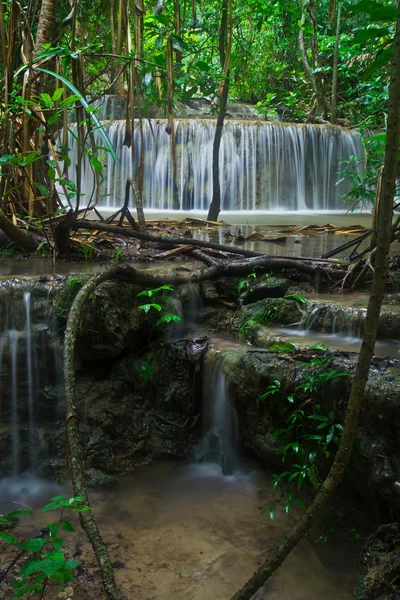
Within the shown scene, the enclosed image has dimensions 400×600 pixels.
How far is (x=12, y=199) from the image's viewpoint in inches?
218

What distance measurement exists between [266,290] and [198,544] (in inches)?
93.0

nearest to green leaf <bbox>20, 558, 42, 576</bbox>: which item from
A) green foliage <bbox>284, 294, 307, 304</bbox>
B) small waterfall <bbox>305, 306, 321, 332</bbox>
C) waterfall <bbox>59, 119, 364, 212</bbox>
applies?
small waterfall <bbox>305, 306, 321, 332</bbox>

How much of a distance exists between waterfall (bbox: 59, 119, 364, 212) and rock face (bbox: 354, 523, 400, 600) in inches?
400

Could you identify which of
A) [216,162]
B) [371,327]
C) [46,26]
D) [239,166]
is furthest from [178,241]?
[239,166]

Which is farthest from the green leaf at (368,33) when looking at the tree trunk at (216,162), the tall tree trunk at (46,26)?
the tree trunk at (216,162)

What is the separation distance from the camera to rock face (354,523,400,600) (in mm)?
2568

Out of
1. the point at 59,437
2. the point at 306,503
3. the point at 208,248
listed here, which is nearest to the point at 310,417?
the point at 306,503

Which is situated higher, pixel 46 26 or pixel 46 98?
pixel 46 26

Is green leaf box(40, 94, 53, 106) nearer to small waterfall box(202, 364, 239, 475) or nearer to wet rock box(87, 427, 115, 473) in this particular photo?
small waterfall box(202, 364, 239, 475)

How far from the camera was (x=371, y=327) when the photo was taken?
1.94 meters

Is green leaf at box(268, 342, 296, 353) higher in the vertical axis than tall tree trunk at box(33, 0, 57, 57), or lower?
lower

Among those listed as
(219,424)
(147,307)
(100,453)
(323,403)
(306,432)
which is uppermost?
(147,307)

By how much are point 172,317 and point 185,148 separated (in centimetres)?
924

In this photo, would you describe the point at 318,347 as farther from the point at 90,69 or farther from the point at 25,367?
the point at 90,69
